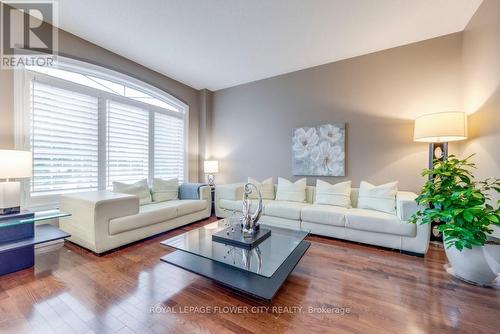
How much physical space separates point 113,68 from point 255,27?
226 centimetres

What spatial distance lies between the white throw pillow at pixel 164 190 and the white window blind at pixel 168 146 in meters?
0.53

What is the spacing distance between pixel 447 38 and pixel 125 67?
15.3ft

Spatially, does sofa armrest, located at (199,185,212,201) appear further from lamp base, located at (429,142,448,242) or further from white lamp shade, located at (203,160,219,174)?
Result: lamp base, located at (429,142,448,242)

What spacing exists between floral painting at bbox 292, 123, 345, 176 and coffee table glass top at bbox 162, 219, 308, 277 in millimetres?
1629

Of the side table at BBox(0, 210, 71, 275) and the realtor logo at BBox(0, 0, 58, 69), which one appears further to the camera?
the realtor logo at BBox(0, 0, 58, 69)

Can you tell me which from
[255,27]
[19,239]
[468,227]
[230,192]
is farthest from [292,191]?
[19,239]

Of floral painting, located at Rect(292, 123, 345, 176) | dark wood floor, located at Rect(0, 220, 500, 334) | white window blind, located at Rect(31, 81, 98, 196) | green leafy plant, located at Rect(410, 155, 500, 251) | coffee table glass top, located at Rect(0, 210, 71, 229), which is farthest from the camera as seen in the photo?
floral painting, located at Rect(292, 123, 345, 176)

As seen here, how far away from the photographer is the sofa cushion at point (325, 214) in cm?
275

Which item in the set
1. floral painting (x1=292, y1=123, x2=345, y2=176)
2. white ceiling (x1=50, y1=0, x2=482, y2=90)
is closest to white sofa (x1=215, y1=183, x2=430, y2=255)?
floral painting (x1=292, y1=123, x2=345, y2=176)

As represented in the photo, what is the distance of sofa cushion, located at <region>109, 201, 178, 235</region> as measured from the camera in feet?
7.98

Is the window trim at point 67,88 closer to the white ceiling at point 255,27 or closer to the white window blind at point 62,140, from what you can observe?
the white window blind at point 62,140

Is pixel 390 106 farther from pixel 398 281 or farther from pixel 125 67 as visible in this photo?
pixel 125 67

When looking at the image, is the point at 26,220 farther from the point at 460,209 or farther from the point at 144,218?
the point at 460,209

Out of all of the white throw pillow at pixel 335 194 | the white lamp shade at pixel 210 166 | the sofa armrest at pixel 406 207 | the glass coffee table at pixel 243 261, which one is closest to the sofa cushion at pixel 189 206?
the white lamp shade at pixel 210 166
